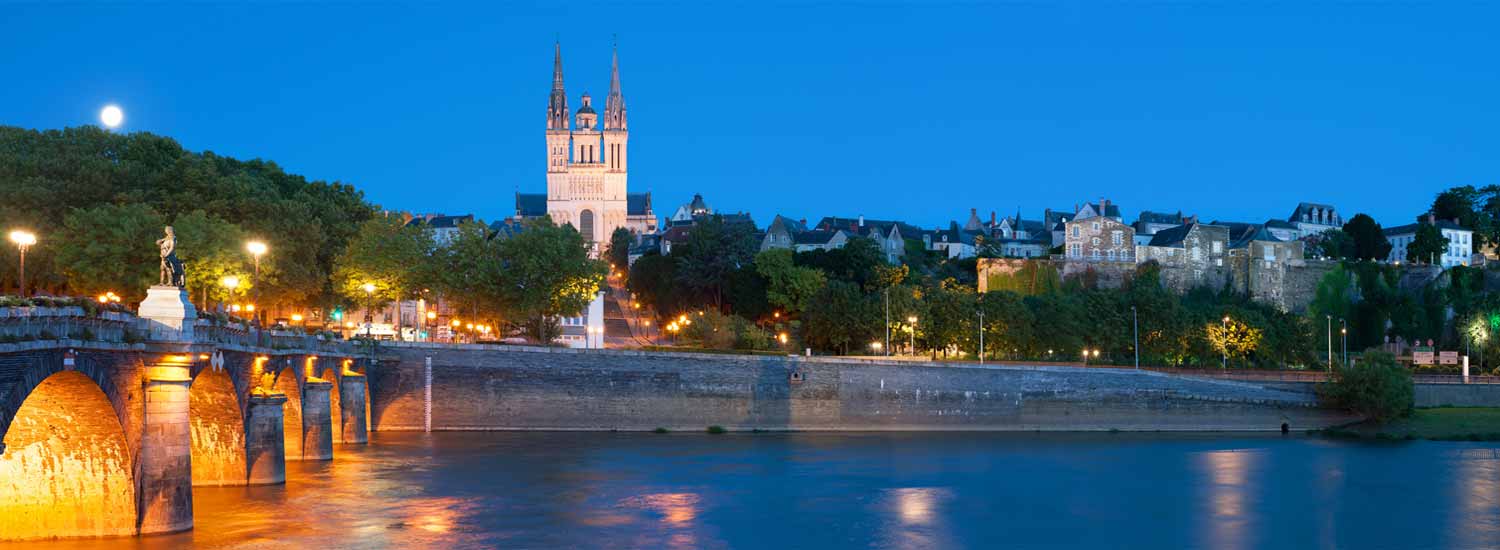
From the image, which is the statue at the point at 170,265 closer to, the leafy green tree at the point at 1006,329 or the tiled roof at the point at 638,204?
the leafy green tree at the point at 1006,329

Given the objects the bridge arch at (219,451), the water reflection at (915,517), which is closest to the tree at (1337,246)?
the water reflection at (915,517)

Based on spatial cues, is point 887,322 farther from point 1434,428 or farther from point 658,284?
point 658,284

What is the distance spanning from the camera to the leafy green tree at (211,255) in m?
54.1

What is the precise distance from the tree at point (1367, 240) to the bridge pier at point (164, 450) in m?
101

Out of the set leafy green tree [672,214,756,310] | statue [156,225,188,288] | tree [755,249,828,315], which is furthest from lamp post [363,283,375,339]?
statue [156,225,188,288]

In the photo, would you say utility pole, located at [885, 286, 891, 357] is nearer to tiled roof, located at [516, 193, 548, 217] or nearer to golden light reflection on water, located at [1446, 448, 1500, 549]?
golden light reflection on water, located at [1446, 448, 1500, 549]

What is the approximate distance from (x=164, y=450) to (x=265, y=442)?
33.1 ft

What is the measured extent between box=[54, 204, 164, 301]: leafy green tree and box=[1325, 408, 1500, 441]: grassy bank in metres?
50.0

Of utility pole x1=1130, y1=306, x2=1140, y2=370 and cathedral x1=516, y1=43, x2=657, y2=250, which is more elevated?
cathedral x1=516, y1=43, x2=657, y2=250

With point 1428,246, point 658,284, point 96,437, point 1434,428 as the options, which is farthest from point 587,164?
point 96,437

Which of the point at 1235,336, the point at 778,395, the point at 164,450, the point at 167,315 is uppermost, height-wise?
the point at 167,315

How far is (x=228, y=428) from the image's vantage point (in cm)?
3550

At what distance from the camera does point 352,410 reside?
50438 mm

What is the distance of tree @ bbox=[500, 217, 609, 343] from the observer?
63469 mm
